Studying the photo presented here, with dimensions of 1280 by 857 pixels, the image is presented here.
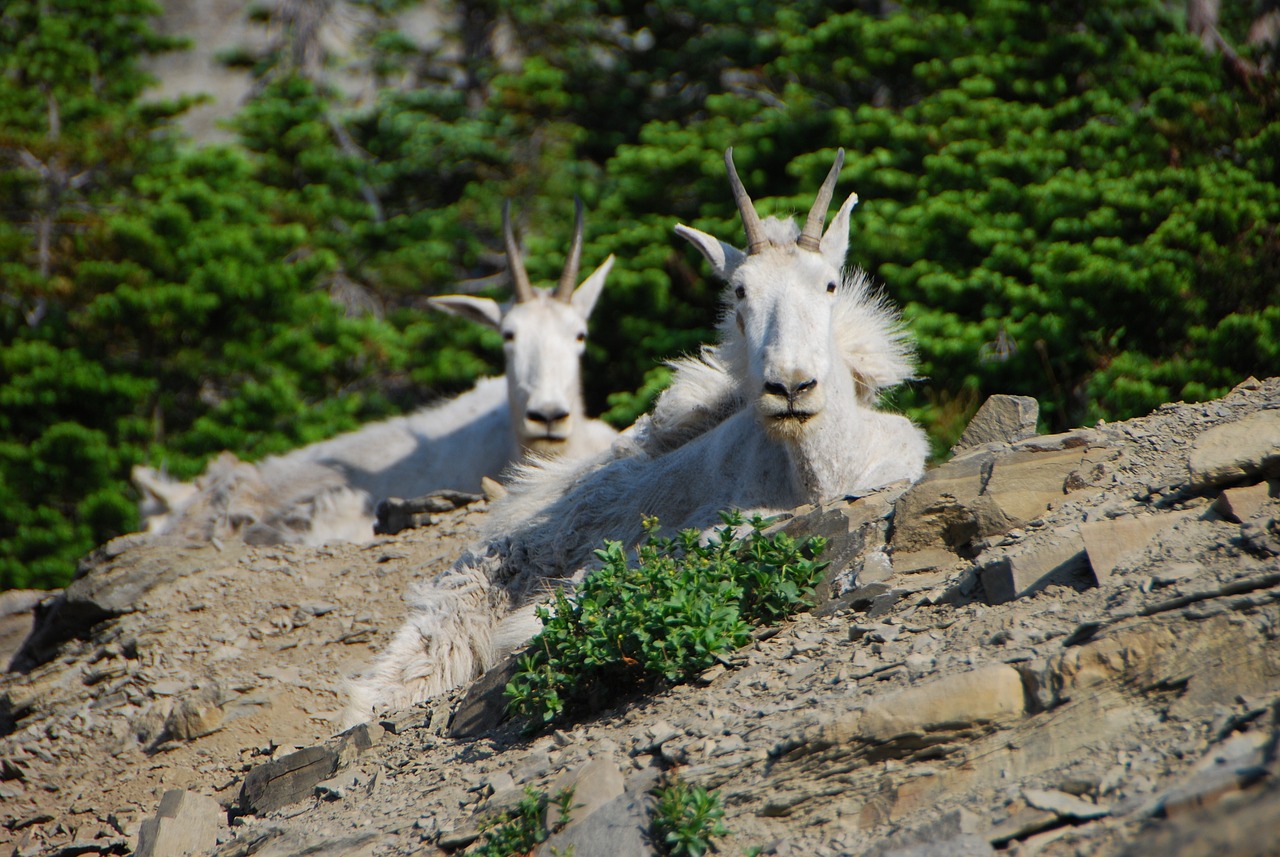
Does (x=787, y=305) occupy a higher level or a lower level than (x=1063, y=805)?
higher

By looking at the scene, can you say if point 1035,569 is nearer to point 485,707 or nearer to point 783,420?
point 783,420

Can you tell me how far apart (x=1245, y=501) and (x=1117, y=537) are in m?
0.44

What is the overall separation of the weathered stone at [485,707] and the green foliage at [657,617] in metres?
0.21

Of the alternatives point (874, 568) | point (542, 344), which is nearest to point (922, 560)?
point (874, 568)

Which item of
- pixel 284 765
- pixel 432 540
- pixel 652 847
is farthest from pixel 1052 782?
pixel 432 540

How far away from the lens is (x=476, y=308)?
36.7ft

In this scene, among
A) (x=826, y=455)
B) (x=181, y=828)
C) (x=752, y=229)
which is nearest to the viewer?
(x=181, y=828)

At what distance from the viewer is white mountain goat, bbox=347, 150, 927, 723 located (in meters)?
5.32

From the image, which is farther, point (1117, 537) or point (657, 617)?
point (657, 617)

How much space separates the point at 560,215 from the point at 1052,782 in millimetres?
15042

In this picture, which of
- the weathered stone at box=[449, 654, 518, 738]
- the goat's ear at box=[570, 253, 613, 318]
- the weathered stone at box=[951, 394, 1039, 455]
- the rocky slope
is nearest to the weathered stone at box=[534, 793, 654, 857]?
the rocky slope

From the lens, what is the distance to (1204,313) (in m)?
10.2

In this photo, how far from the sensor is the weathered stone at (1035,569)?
3828 mm

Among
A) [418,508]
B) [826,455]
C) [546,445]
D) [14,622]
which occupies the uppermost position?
[546,445]
